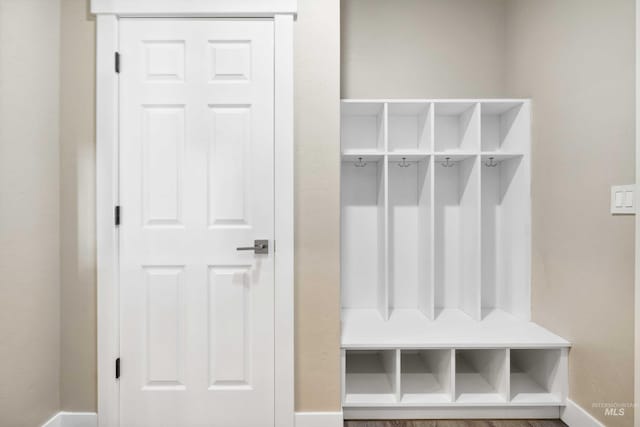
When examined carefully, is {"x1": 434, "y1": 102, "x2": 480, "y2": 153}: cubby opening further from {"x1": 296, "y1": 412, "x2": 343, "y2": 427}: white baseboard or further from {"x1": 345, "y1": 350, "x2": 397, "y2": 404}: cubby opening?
{"x1": 296, "y1": 412, "x2": 343, "y2": 427}: white baseboard

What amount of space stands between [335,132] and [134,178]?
3.37ft

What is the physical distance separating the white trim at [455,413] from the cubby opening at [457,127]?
1.43 m

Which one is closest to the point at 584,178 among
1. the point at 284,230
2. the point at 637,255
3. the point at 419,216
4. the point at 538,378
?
the point at 637,255

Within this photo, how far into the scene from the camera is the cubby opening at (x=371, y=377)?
Answer: 1.90 meters

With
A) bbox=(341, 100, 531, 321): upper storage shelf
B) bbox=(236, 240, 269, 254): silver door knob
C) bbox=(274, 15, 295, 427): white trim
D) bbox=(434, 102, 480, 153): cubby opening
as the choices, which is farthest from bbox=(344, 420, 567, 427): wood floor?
bbox=(434, 102, 480, 153): cubby opening

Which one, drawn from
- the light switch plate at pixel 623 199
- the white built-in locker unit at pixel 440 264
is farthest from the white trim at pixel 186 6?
the light switch plate at pixel 623 199

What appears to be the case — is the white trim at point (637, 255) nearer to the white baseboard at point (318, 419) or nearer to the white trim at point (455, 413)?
the white trim at point (455, 413)

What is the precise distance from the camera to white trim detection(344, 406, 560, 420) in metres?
1.91

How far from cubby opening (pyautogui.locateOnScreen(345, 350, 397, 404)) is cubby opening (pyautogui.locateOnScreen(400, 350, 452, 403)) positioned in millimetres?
87

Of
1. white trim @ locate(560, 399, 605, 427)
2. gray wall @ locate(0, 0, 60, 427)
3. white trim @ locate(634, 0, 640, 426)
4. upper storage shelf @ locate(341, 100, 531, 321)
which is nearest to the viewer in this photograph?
white trim @ locate(634, 0, 640, 426)

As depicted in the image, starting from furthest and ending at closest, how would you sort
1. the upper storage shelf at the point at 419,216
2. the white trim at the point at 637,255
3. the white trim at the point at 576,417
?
the upper storage shelf at the point at 419,216
the white trim at the point at 576,417
the white trim at the point at 637,255

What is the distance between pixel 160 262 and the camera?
1801mm

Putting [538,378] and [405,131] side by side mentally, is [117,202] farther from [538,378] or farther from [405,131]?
[538,378]

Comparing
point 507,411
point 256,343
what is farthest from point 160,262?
point 507,411
